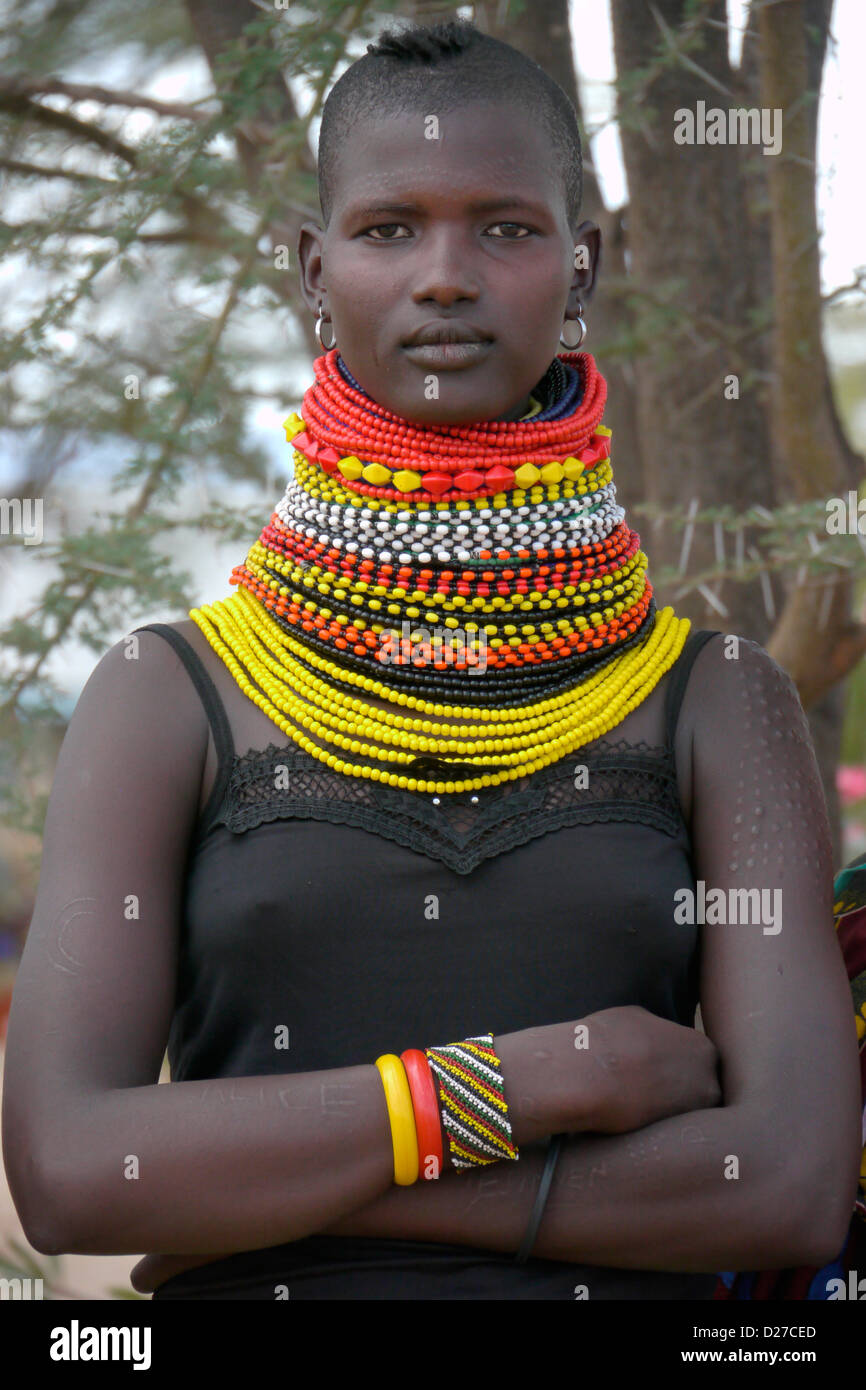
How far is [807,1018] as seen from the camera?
1906 mm

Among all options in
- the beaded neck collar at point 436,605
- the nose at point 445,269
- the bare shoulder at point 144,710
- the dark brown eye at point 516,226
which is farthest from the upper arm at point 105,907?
the dark brown eye at point 516,226

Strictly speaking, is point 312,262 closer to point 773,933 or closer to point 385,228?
point 385,228

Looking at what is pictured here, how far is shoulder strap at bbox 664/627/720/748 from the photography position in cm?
211

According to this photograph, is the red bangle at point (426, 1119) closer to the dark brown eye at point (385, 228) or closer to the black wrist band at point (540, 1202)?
the black wrist band at point (540, 1202)

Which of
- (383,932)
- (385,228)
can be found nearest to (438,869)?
(383,932)

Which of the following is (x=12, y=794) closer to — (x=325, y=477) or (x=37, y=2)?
(x=325, y=477)

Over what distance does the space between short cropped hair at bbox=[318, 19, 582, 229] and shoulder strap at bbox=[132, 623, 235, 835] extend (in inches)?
23.9

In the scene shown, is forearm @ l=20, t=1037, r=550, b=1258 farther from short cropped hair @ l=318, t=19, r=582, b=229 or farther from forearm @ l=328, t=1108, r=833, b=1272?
short cropped hair @ l=318, t=19, r=582, b=229

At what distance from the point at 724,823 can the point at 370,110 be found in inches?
40.9

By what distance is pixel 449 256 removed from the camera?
6.38ft

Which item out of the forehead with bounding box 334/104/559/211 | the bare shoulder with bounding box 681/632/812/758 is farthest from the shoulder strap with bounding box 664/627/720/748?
the forehead with bounding box 334/104/559/211

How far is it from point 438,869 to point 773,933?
43 cm

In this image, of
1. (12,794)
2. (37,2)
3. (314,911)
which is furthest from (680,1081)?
(37,2)

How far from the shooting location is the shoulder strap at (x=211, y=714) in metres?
1.99
